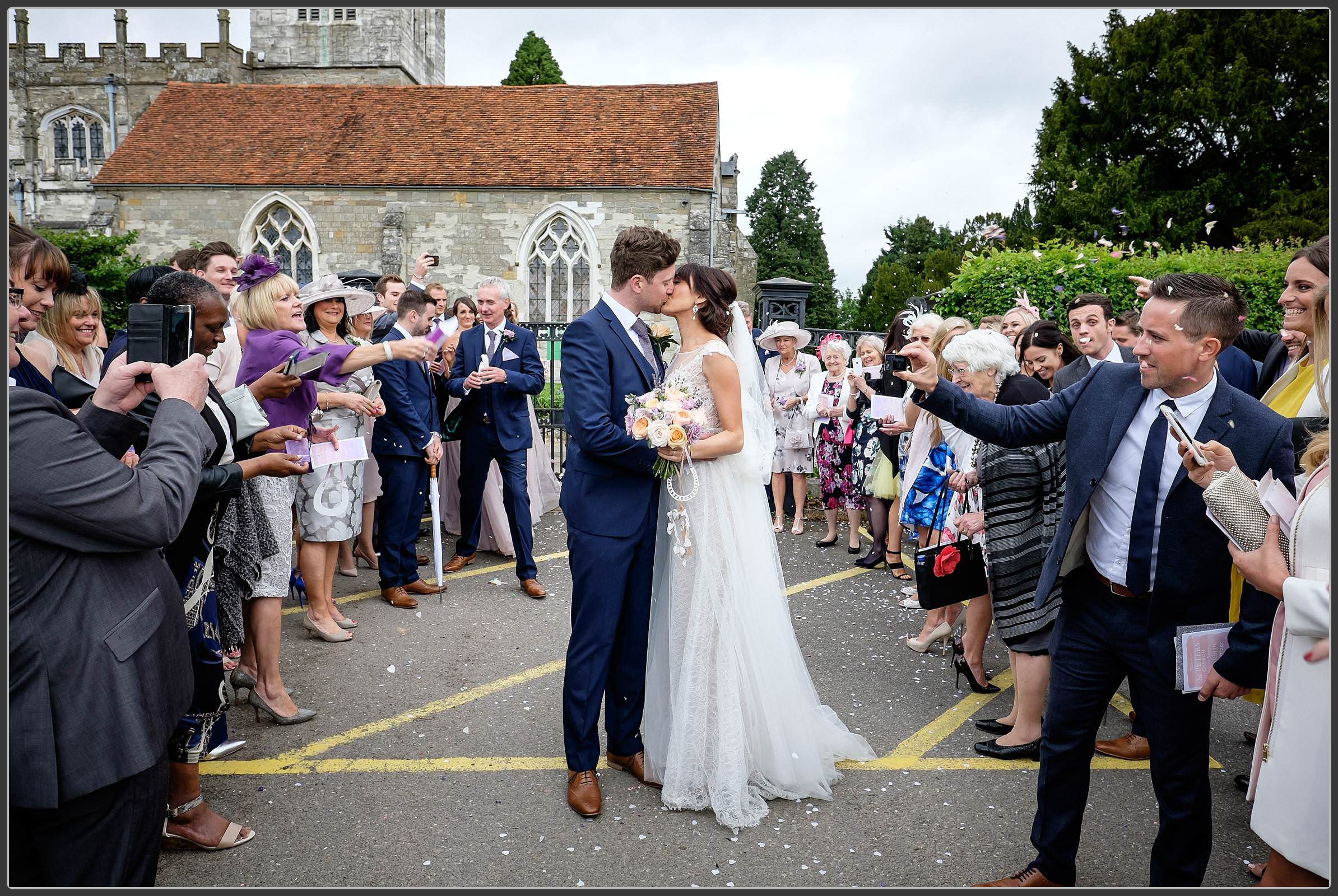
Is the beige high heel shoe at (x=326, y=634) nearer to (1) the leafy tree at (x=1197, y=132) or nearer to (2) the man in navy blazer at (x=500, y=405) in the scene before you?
(2) the man in navy blazer at (x=500, y=405)

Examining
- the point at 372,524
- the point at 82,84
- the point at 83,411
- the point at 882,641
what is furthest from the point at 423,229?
the point at 82,84

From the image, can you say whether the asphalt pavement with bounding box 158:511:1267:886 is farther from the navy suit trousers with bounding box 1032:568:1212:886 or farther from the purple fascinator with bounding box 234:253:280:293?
the purple fascinator with bounding box 234:253:280:293

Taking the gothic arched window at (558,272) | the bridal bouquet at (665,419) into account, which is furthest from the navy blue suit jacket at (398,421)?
the gothic arched window at (558,272)

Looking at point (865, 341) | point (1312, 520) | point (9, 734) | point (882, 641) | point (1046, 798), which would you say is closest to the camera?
point (9, 734)

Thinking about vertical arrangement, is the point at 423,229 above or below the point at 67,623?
above

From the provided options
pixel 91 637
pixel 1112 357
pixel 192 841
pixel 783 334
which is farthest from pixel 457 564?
pixel 91 637

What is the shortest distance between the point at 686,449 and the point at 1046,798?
1.99 metres

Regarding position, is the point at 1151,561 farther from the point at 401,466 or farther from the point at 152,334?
the point at 401,466

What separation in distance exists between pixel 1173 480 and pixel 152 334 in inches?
134

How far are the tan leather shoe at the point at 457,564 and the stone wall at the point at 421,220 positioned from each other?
1854 centimetres

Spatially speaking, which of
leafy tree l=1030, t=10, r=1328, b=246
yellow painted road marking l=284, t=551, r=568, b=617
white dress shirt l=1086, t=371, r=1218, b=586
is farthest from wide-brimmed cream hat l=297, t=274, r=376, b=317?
leafy tree l=1030, t=10, r=1328, b=246

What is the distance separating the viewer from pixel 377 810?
12.8 feet

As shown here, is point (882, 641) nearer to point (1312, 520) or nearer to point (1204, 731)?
point (1204, 731)

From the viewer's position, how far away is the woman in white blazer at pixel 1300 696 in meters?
2.37
